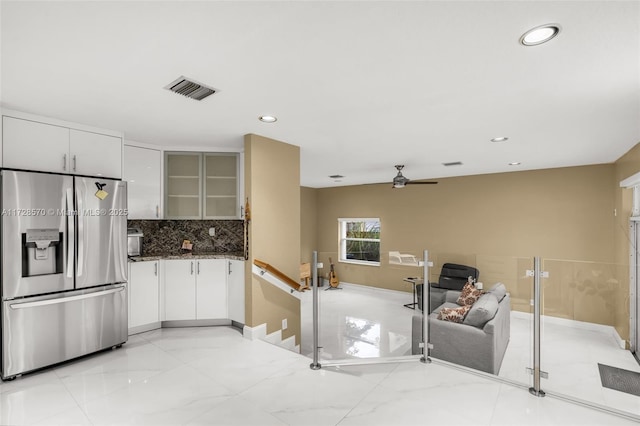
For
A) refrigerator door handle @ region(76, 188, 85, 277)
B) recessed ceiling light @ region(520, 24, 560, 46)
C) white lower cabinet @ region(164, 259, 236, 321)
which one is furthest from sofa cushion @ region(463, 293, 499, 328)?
refrigerator door handle @ region(76, 188, 85, 277)

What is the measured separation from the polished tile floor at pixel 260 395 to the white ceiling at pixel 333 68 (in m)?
2.33

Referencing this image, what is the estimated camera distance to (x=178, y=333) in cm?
397

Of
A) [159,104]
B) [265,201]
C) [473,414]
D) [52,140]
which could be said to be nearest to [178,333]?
[265,201]

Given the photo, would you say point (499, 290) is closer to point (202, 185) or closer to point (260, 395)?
point (260, 395)

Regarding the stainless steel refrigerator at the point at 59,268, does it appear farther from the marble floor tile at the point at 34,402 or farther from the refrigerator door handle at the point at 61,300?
the marble floor tile at the point at 34,402

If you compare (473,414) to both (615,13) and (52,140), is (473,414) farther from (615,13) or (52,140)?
(52,140)

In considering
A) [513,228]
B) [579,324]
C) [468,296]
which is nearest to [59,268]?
[468,296]

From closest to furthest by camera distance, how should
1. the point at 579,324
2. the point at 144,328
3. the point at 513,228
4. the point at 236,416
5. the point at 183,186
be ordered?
the point at 236,416, the point at 579,324, the point at 144,328, the point at 183,186, the point at 513,228

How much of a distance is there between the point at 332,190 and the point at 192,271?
5136 mm

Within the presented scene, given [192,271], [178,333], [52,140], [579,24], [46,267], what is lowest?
[178,333]

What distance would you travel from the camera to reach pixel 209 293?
4.18 m

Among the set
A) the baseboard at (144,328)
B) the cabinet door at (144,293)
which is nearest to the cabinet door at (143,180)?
the cabinet door at (144,293)

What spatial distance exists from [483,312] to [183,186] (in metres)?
3.91

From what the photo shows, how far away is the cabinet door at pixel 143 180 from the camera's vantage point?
4.00 meters
